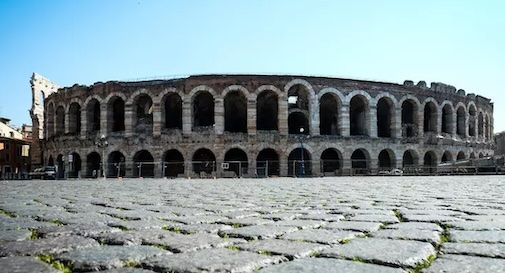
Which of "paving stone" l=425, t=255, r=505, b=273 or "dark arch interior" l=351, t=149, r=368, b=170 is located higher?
"dark arch interior" l=351, t=149, r=368, b=170

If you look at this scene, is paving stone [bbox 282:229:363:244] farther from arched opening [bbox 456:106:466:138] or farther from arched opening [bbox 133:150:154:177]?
arched opening [bbox 456:106:466:138]

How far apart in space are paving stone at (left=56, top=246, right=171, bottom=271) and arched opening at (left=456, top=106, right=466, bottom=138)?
3863 cm

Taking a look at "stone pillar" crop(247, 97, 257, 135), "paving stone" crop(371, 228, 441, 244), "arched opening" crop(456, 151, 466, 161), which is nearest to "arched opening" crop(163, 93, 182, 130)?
"stone pillar" crop(247, 97, 257, 135)

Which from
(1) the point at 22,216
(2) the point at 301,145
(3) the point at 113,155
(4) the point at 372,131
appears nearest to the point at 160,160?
(3) the point at 113,155

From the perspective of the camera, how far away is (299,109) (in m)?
31.8

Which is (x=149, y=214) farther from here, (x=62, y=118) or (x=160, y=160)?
(x=62, y=118)

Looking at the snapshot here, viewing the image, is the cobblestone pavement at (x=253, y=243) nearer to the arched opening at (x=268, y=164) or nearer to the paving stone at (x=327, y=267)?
the paving stone at (x=327, y=267)

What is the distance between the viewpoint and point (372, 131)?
101ft

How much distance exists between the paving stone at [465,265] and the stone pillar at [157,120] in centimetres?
2801

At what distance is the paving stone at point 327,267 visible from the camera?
196 centimetres

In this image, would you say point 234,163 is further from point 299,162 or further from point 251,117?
point 299,162

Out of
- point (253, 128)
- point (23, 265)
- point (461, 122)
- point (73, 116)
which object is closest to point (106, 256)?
point (23, 265)

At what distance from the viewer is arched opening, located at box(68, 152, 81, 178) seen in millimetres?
31853

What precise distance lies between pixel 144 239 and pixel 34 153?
42.8m
